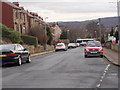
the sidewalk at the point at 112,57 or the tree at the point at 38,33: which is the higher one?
the tree at the point at 38,33

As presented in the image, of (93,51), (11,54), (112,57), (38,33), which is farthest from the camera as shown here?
(38,33)

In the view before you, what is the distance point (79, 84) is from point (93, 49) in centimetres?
1876

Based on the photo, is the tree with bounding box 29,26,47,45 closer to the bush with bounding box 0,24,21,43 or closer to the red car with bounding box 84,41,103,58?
the bush with bounding box 0,24,21,43

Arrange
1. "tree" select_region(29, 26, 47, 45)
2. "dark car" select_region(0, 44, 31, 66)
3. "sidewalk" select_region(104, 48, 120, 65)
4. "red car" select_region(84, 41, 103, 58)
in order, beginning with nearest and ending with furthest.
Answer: "dark car" select_region(0, 44, 31, 66)
"sidewalk" select_region(104, 48, 120, 65)
"red car" select_region(84, 41, 103, 58)
"tree" select_region(29, 26, 47, 45)

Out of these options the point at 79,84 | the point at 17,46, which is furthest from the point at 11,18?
the point at 79,84

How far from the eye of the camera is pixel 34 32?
57.6 m

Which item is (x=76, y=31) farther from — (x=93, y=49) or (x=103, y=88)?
(x=103, y=88)

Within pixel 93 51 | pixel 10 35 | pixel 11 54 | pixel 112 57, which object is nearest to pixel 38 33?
pixel 10 35

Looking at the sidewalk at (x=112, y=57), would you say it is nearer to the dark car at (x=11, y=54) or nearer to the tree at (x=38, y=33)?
the dark car at (x=11, y=54)

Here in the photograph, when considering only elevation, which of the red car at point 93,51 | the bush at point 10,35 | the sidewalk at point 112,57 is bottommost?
the sidewalk at point 112,57

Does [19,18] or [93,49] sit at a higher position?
[19,18]

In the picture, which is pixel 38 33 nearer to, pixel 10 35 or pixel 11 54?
pixel 10 35

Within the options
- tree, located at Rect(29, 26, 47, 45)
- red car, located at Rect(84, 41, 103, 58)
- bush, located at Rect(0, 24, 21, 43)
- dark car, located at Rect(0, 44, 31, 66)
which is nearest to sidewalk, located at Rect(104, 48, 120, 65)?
red car, located at Rect(84, 41, 103, 58)

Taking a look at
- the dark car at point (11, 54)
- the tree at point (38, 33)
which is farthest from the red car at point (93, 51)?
the tree at point (38, 33)
